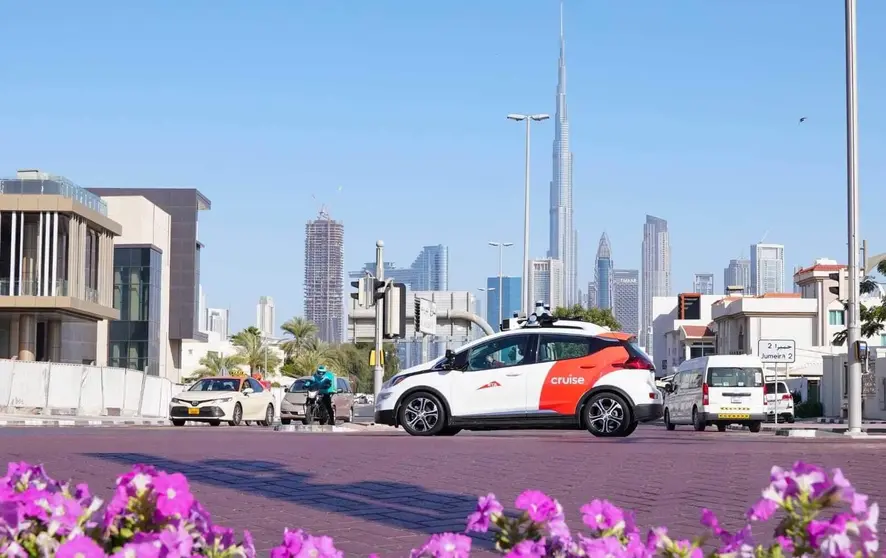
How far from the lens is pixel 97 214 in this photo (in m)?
66.4

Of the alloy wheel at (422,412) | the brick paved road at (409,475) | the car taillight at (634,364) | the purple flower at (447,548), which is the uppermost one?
the car taillight at (634,364)

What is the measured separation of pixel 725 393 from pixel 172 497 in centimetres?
3182

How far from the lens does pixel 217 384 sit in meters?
34.4

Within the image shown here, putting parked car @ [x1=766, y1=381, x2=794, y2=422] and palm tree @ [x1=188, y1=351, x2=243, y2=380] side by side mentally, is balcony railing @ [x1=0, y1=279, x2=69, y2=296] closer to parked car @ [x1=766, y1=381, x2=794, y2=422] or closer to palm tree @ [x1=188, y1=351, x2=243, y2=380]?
parked car @ [x1=766, y1=381, x2=794, y2=422]

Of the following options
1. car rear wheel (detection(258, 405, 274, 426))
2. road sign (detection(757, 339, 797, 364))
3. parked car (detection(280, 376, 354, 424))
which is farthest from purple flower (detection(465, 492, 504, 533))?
road sign (detection(757, 339, 797, 364))

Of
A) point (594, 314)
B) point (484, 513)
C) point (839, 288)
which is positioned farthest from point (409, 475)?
point (594, 314)

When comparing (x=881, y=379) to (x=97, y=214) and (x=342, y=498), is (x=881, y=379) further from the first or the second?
(x=342, y=498)

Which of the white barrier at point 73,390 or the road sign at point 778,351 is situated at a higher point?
the road sign at point 778,351

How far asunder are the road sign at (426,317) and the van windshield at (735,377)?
7.64 meters

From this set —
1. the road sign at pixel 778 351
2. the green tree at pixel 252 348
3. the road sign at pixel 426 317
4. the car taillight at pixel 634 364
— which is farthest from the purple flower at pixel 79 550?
the green tree at pixel 252 348

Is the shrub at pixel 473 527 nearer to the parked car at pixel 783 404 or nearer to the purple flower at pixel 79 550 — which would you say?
the purple flower at pixel 79 550

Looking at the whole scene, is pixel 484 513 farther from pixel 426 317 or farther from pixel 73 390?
pixel 73 390

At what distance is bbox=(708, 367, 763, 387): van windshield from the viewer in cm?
3406

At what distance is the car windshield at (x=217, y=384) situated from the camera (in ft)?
112
